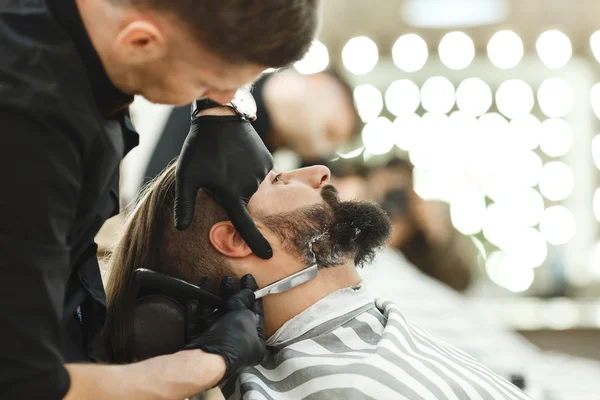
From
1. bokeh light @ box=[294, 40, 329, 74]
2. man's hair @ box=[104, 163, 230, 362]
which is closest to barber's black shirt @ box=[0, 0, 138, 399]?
man's hair @ box=[104, 163, 230, 362]

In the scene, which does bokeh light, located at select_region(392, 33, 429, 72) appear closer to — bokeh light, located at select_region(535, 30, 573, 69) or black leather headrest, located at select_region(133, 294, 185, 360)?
bokeh light, located at select_region(535, 30, 573, 69)

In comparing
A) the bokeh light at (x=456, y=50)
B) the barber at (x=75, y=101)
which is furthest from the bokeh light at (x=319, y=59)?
the barber at (x=75, y=101)

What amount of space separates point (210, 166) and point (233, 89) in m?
0.40

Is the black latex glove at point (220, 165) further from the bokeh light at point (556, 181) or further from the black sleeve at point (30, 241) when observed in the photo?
the bokeh light at point (556, 181)

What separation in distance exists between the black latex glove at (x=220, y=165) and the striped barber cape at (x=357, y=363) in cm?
30

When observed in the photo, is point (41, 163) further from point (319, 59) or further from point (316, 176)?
point (319, 59)

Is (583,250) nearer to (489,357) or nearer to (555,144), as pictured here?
(555,144)

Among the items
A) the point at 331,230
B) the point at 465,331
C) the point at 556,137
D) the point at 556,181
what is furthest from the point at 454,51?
the point at 331,230

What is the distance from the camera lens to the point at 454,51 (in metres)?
5.67

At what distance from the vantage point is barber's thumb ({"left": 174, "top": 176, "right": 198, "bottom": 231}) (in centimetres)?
153

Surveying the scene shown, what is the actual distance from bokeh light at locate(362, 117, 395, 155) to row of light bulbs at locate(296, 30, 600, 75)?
0.45m

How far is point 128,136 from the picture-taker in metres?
1.32

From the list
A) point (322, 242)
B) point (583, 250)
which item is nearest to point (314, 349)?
point (322, 242)

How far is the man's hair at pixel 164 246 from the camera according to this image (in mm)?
1717
